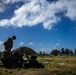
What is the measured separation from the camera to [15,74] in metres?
17.9

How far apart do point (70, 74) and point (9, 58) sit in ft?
22.0

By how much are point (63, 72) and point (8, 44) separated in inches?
273

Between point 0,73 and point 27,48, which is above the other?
point 27,48

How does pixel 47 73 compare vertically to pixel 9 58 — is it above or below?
below

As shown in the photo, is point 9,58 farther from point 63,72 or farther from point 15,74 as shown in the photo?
point 63,72

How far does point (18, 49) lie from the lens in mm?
22375

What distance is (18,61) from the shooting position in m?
22.3

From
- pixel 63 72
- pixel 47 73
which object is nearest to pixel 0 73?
pixel 47 73

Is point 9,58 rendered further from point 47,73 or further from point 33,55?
point 47,73

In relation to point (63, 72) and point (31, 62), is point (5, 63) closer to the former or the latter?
point (31, 62)

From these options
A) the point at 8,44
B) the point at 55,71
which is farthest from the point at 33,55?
the point at 55,71

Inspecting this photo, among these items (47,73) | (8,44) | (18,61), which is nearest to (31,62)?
(18,61)

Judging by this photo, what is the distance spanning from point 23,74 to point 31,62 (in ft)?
13.0

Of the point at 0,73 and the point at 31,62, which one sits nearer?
the point at 0,73
